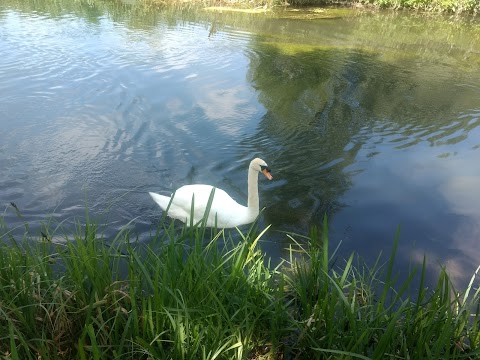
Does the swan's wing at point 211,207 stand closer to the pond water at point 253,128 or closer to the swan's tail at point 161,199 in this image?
the swan's tail at point 161,199

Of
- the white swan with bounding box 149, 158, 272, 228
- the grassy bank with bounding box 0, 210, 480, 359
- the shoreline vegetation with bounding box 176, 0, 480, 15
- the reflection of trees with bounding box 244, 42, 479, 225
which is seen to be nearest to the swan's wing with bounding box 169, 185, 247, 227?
the white swan with bounding box 149, 158, 272, 228

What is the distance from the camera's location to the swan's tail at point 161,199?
5355mm

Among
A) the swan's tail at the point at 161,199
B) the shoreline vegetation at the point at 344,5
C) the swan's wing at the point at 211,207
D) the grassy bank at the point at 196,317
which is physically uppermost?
the shoreline vegetation at the point at 344,5

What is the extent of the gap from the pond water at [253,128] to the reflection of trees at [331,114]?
1.3 inches

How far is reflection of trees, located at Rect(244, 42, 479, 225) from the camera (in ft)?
20.6

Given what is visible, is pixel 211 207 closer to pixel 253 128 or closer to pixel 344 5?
pixel 253 128

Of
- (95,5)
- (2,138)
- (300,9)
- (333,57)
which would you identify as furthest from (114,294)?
(300,9)

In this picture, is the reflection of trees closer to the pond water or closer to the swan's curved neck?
the pond water

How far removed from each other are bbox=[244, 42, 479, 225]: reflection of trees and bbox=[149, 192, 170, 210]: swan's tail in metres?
1.28

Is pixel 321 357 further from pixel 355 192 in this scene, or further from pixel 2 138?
pixel 2 138

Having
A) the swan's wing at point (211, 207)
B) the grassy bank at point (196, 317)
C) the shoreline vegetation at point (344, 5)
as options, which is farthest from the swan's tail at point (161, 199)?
the shoreline vegetation at point (344, 5)

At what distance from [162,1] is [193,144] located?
43.9ft

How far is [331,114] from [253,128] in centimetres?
169

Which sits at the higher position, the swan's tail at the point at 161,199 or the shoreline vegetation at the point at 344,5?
the shoreline vegetation at the point at 344,5
